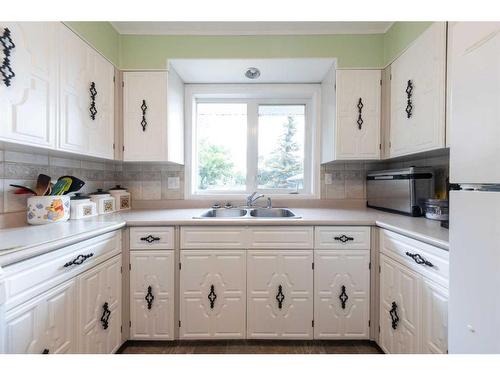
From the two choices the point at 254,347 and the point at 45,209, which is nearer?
the point at 45,209

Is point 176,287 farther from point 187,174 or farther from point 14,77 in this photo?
point 14,77

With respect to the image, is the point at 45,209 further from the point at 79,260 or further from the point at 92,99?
the point at 92,99

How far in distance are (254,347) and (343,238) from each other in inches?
37.5

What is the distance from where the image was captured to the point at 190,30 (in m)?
1.74

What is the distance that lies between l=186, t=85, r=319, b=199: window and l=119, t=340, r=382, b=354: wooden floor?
4.06 ft

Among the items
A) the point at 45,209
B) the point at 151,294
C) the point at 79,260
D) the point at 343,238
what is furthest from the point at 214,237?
the point at 45,209

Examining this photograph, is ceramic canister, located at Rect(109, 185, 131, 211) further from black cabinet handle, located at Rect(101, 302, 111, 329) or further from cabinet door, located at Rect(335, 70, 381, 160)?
cabinet door, located at Rect(335, 70, 381, 160)

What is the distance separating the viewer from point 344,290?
149cm

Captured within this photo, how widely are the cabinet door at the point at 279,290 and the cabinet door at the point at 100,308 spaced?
0.83 m

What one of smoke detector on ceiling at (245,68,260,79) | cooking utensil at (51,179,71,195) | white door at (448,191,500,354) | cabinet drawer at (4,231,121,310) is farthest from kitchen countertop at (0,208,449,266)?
smoke detector on ceiling at (245,68,260,79)

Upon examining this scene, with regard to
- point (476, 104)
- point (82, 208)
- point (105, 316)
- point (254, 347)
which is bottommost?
point (254, 347)

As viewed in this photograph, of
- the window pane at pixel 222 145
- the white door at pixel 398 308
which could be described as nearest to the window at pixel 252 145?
the window pane at pixel 222 145
